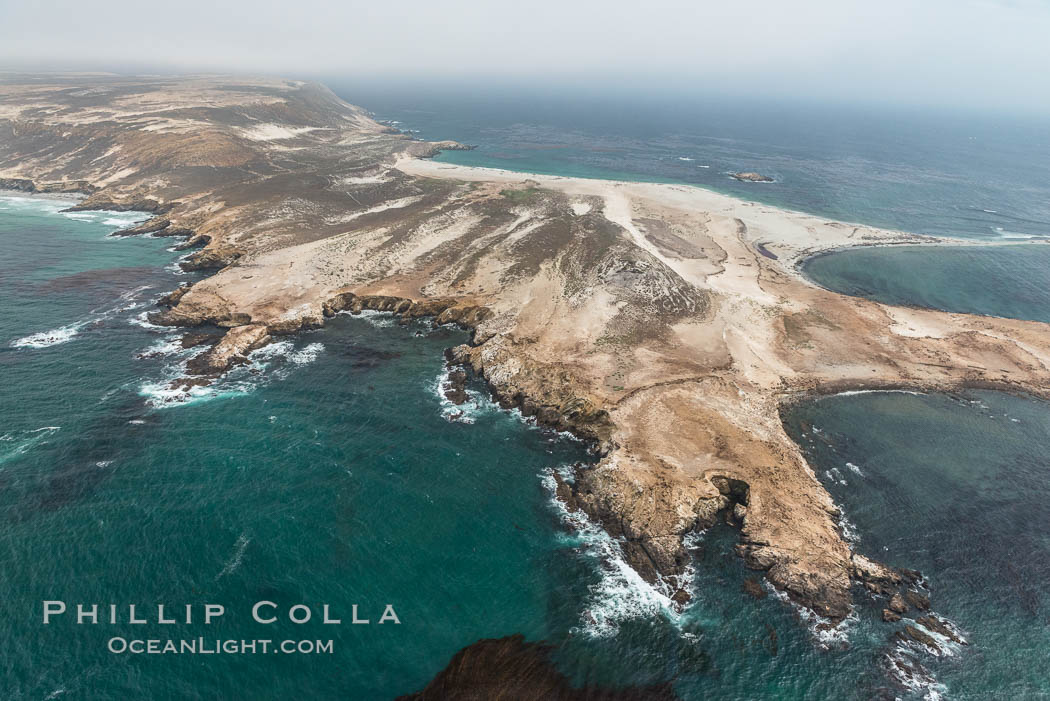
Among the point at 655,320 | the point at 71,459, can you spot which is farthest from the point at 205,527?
Result: the point at 655,320

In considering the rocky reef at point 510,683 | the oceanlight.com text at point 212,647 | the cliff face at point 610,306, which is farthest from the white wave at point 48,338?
the rocky reef at point 510,683

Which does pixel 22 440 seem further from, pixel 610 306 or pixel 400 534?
pixel 610 306

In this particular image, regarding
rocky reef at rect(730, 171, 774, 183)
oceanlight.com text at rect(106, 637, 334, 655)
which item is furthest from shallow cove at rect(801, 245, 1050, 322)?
oceanlight.com text at rect(106, 637, 334, 655)

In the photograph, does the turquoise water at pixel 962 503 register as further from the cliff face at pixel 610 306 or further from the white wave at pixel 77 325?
the white wave at pixel 77 325

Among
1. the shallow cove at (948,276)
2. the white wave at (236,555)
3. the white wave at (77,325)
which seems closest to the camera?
the white wave at (236,555)

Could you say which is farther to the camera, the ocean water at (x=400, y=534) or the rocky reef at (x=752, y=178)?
the rocky reef at (x=752, y=178)

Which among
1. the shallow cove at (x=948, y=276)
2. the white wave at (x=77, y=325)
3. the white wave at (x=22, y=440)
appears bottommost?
the white wave at (x=22, y=440)

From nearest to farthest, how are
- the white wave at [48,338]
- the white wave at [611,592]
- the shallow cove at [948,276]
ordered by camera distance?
the white wave at [611,592] → the white wave at [48,338] → the shallow cove at [948,276]

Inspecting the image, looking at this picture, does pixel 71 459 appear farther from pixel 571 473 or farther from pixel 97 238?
pixel 97 238
